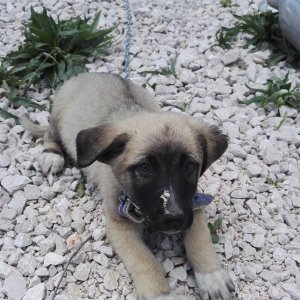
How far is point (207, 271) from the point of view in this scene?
128 inches

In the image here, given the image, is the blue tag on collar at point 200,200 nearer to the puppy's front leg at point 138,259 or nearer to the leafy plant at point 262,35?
the puppy's front leg at point 138,259

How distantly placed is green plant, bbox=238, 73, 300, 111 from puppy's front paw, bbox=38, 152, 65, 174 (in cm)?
177

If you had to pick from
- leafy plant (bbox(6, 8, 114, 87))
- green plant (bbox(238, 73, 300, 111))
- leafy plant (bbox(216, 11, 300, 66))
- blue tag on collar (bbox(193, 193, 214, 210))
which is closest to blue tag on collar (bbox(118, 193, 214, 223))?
blue tag on collar (bbox(193, 193, 214, 210))

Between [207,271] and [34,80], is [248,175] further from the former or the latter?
[34,80]

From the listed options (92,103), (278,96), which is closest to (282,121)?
(278,96)

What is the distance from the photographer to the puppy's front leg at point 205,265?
3.21 m

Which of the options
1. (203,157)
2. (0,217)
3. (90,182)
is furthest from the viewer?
(90,182)

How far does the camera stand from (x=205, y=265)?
3.28m

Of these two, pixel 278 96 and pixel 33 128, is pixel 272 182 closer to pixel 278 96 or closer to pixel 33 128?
pixel 278 96

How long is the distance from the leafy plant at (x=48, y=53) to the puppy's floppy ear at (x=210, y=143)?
2.09 metres

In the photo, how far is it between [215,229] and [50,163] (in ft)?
4.38

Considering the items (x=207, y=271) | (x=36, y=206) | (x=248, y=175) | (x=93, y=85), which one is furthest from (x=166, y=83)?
(x=207, y=271)

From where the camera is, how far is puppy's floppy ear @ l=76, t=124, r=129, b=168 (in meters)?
3.12

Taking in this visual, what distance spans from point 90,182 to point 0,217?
0.69 meters
